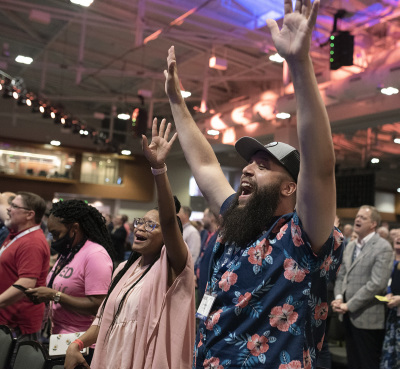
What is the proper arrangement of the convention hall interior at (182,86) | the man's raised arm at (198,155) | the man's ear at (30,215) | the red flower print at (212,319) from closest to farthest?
1. the red flower print at (212,319)
2. the man's raised arm at (198,155)
3. the man's ear at (30,215)
4. the convention hall interior at (182,86)

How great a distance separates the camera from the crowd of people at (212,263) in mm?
1445

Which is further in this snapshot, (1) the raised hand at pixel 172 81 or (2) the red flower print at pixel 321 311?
(1) the raised hand at pixel 172 81

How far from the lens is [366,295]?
16.4 feet

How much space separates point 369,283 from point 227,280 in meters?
3.78

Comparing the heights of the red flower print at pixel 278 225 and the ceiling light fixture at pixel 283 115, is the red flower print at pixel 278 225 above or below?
below

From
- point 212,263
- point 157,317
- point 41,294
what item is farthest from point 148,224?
point 212,263

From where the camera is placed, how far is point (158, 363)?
2.28m

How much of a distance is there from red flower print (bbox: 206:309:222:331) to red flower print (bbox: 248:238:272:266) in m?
0.18

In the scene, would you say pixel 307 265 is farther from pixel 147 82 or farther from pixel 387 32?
pixel 147 82

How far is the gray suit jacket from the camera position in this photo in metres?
5.00

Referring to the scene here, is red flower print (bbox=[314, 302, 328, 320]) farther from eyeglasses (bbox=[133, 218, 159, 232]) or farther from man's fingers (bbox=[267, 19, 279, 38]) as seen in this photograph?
eyeglasses (bbox=[133, 218, 159, 232])

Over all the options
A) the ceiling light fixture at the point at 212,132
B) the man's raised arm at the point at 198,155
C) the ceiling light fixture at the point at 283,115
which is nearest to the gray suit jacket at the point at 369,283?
the man's raised arm at the point at 198,155

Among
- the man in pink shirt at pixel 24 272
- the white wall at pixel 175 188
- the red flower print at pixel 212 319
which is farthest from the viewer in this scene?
the white wall at pixel 175 188

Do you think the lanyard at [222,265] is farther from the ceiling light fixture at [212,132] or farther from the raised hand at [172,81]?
the ceiling light fixture at [212,132]
